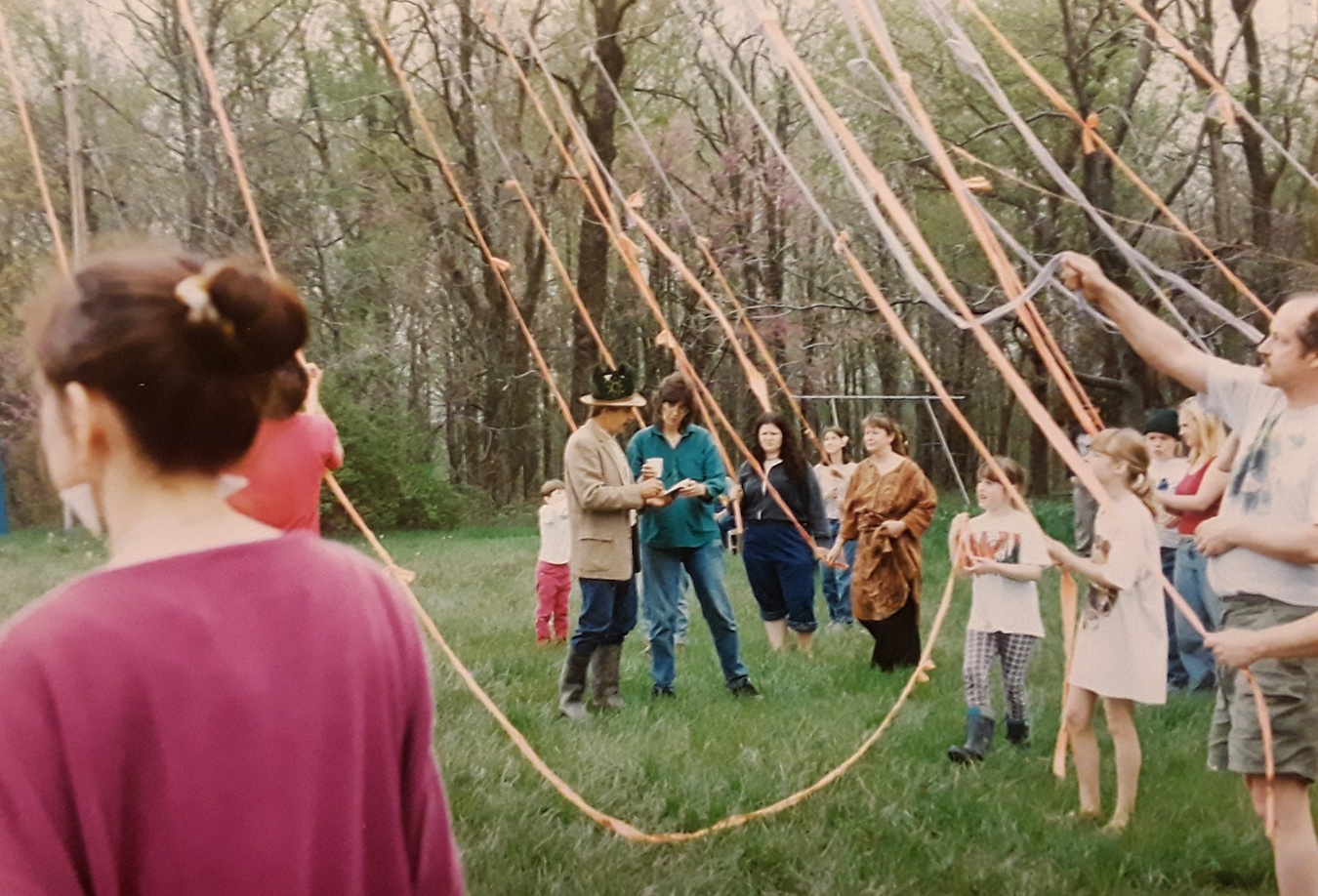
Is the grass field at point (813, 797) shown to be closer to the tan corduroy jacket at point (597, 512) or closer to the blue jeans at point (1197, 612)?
the blue jeans at point (1197, 612)

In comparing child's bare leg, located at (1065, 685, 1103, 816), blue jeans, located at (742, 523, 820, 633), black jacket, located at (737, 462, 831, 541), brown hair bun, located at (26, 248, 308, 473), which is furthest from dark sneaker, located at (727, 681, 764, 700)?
brown hair bun, located at (26, 248, 308, 473)

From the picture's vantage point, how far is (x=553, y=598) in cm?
793

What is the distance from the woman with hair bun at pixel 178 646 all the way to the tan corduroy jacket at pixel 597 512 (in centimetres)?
454

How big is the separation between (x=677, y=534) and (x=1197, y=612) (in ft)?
9.97

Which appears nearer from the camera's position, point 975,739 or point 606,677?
point 975,739

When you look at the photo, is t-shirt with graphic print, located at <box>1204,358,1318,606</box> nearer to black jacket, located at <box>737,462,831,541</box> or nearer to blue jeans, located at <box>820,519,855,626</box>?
black jacket, located at <box>737,462,831,541</box>

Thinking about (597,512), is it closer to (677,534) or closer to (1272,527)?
(677,534)

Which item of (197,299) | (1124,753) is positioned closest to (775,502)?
(1124,753)

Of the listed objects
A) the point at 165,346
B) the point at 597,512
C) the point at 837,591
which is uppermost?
the point at 165,346

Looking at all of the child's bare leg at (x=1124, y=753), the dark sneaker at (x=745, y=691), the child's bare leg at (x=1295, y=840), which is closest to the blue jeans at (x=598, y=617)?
the dark sneaker at (x=745, y=691)

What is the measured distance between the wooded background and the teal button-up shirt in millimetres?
9269

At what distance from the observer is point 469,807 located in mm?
4352

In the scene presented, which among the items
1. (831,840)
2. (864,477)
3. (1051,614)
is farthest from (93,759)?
(1051,614)

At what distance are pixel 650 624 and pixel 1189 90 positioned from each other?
537 inches
